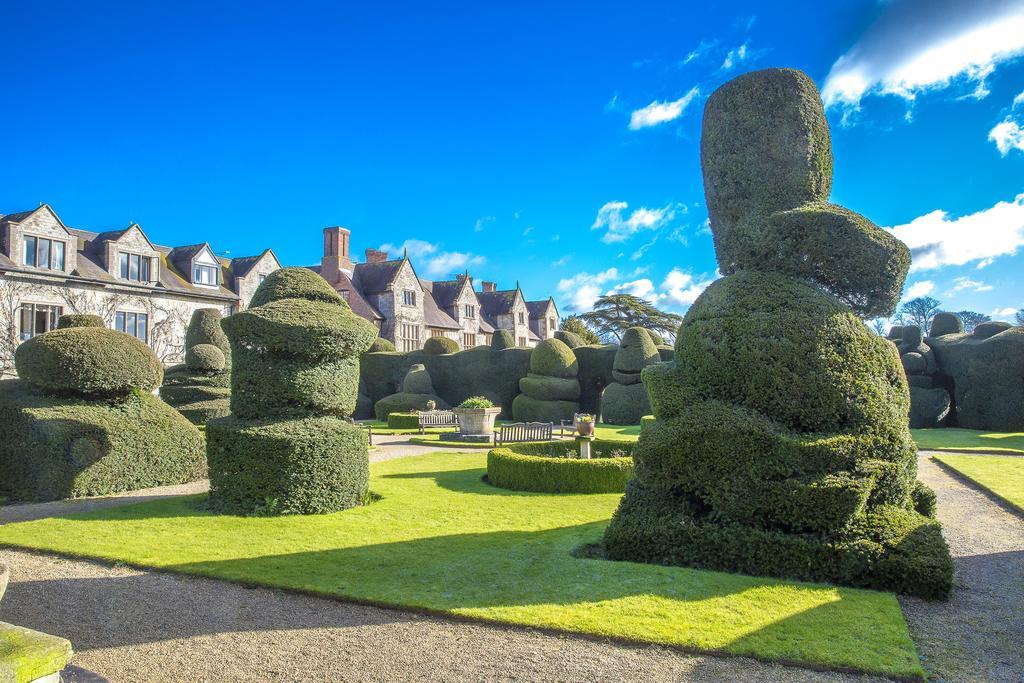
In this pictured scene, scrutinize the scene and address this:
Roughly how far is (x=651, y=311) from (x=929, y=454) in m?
37.4

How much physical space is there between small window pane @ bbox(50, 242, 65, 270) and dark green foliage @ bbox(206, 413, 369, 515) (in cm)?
2636

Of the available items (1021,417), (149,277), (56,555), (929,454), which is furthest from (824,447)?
(149,277)

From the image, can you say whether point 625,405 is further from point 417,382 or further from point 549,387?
point 417,382

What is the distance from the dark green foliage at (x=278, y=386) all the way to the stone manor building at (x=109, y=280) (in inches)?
958

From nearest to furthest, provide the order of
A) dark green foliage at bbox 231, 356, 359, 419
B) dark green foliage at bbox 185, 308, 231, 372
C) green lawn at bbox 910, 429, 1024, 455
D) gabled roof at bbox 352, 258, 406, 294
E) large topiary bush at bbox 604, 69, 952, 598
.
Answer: large topiary bush at bbox 604, 69, 952, 598, dark green foliage at bbox 231, 356, 359, 419, green lawn at bbox 910, 429, 1024, 455, dark green foliage at bbox 185, 308, 231, 372, gabled roof at bbox 352, 258, 406, 294

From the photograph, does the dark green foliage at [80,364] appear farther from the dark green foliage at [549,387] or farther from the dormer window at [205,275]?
the dormer window at [205,275]

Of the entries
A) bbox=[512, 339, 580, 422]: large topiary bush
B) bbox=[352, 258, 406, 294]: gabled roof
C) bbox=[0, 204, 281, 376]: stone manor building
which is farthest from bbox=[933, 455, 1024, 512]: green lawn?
bbox=[352, 258, 406, 294]: gabled roof

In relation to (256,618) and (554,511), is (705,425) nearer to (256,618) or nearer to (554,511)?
(554,511)

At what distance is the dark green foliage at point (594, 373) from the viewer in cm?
3222

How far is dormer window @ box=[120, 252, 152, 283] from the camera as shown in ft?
111

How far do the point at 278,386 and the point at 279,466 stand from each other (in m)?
1.31

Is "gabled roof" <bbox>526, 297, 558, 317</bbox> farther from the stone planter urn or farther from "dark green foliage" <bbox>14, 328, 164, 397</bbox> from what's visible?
"dark green foliage" <bbox>14, 328, 164, 397</bbox>

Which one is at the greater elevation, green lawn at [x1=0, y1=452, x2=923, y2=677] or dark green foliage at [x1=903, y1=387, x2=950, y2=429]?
dark green foliage at [x1=903, y1=387, x2=950, y2=429]

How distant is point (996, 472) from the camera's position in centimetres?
1483
